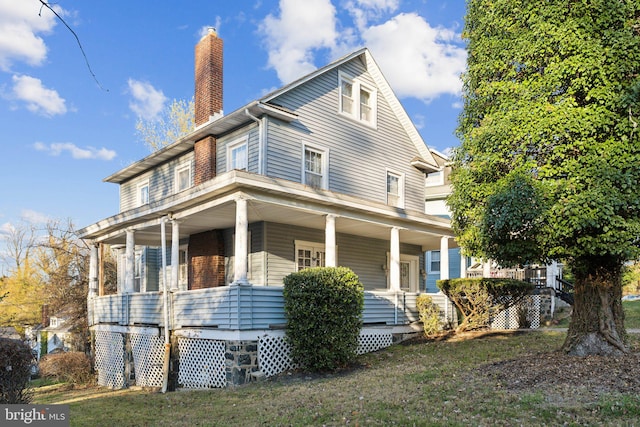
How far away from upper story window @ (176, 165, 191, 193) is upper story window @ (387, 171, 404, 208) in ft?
22.8

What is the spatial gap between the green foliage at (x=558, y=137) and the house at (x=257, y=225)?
14.5 ft

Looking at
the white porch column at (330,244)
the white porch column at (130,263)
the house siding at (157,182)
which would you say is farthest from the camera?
the house siding at (157,182)

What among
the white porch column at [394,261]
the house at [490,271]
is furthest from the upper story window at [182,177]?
the house at [490,271]

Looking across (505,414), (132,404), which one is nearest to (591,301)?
(505,414)

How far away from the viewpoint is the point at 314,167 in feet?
50.0

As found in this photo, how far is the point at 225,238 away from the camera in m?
15.4

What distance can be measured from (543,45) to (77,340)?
19.7m

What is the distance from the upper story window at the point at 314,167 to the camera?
1492cm

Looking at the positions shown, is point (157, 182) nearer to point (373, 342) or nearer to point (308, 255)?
point (308, 255)

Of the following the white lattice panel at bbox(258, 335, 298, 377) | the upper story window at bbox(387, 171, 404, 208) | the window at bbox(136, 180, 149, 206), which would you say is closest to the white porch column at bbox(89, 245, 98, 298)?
the window at bbox(136, 180, 149, 206)

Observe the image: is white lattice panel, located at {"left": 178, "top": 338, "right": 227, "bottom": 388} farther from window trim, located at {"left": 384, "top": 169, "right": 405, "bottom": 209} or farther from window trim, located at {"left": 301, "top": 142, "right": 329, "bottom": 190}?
window trim, located at {"left": 384, "top": 169, "right": 405, "bottom": 209}

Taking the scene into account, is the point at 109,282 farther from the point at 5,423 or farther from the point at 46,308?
the point at 5,423

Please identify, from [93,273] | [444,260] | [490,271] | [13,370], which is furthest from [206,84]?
[490,271]

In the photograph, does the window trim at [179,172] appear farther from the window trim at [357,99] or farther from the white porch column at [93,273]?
the window trim at [357,99]
